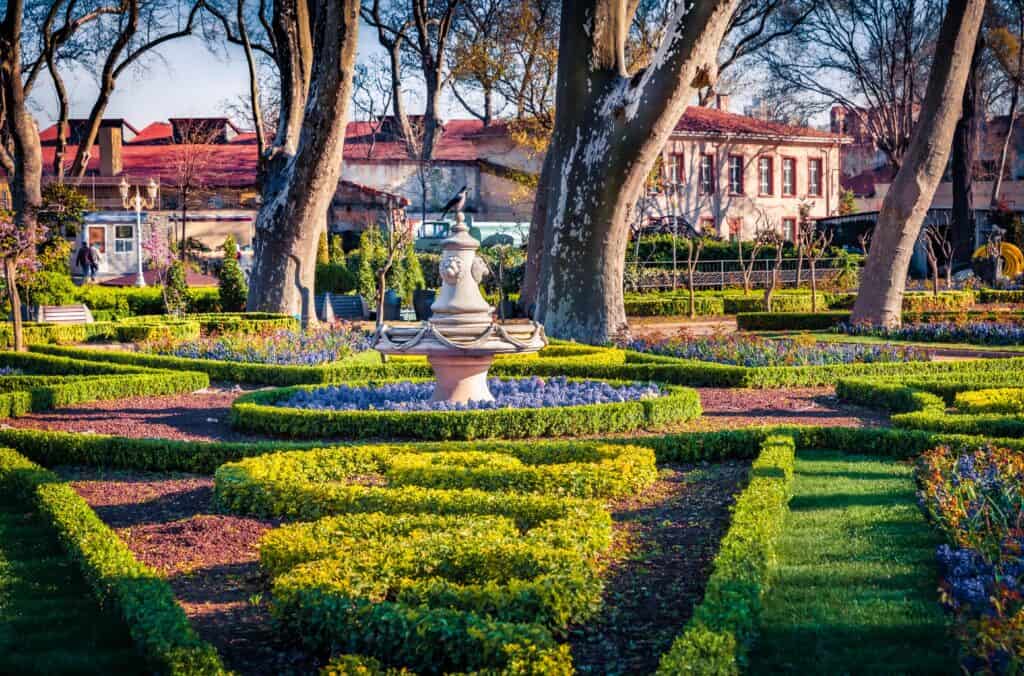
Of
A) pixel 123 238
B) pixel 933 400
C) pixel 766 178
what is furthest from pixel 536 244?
pixel 766 178

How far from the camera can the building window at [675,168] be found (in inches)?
1601

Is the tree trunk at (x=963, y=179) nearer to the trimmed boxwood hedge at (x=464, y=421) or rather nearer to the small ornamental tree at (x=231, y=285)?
the small ornamental tree at (x=231, y=285)

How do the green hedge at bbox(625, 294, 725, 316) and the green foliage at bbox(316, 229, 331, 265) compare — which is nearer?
the green hedge at bbox(625, 294, 725, 316)

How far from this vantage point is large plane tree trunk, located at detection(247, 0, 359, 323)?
19156 millimetres

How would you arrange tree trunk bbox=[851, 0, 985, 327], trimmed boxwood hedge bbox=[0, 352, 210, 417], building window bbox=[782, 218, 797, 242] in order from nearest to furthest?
trimmed boxwood hedge bbox=[0, 352, 210, 417], tree trunk bbox=[851, 0, 985, 327], building window bbox=[782, 218, 797, 242]

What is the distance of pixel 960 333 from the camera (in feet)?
57.0

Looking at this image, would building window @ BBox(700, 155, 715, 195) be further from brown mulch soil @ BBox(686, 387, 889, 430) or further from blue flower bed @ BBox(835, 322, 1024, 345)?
brown mulch soil @ BBox(686, 387, 889, 430)

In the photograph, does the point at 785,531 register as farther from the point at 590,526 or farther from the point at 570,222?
the point at 570,222

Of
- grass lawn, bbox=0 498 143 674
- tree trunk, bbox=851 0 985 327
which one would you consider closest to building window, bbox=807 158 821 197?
tree trunk, bbox=851 0 985 327

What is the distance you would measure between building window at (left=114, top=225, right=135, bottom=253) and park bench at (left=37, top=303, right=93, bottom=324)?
644 inches

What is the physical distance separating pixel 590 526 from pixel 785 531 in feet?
3.47

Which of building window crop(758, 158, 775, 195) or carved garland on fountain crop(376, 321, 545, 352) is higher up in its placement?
building window crop(758, 158, 775, 195)

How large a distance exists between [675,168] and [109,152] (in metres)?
20.3

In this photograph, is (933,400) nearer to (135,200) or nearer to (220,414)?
(220,414)
